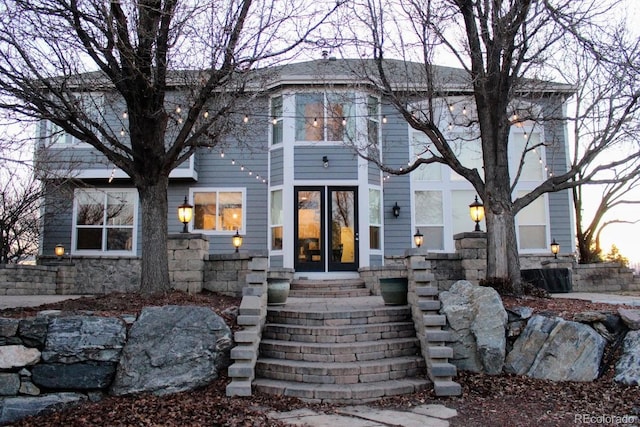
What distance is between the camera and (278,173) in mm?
12117

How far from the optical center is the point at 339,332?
584 centimetres

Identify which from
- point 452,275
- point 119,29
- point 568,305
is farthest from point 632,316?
point 119,29

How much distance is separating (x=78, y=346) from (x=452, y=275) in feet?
21.2

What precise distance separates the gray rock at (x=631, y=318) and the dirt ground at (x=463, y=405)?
427 millimetres

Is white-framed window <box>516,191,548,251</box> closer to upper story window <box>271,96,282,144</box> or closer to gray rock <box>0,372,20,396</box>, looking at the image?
upper story window <box>271,96,282,144</box>

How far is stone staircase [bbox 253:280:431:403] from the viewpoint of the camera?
4.98 m

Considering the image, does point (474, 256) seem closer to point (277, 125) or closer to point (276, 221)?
point (276, 221)

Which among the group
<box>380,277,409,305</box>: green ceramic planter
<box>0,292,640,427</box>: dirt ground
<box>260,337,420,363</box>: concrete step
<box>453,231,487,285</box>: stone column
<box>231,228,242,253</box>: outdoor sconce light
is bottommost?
<box>0,292,640,427</box>: dirt ground

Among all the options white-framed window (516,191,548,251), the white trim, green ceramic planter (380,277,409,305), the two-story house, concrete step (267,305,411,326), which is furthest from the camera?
white-framed window (516,191,548,251)

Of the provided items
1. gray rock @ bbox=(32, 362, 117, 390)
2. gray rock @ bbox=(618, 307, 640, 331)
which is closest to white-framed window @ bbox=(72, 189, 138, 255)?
gray rock @ bbox=(32, 362, 117, 390)

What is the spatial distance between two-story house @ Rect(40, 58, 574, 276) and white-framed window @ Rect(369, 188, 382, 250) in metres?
0.03

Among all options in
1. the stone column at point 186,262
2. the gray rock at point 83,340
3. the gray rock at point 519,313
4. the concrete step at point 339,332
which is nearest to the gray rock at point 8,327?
the gray rock at point 83,340

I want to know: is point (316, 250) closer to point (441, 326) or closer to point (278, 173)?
point (278, 173)

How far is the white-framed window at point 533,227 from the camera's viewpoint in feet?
41.7
